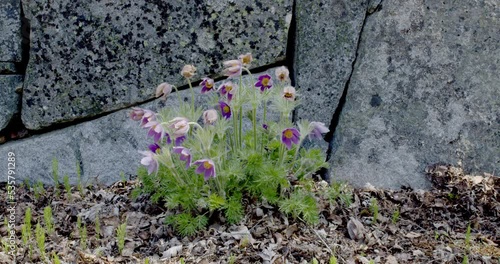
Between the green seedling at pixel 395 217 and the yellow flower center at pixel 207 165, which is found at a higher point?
the yellow flower center at pixel 207 165

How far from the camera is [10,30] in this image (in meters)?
3.85

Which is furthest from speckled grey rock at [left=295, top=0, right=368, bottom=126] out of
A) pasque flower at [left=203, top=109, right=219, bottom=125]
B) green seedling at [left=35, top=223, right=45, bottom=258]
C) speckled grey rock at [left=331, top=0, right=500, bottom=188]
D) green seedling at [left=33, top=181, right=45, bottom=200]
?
green seedling at [left=35, top=223, right=45, bottom=258]

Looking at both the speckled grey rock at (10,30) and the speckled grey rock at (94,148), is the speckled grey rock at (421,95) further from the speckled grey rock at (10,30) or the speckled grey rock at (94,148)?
the speckled grey rock at (10,30)

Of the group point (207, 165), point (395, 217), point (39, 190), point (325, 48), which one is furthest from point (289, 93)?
point (39, 190)

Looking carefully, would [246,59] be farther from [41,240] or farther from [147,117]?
[41,240]

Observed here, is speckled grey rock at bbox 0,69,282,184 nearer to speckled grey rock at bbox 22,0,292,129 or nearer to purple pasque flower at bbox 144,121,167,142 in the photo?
speckled grey rock at bbox 22,0,292,129

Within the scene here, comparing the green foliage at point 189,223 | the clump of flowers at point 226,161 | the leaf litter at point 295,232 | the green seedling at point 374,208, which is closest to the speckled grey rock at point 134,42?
the leaf litter at point 295,232

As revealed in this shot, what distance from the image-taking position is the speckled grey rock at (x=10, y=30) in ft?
12.6

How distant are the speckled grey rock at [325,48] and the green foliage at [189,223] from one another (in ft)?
3.94

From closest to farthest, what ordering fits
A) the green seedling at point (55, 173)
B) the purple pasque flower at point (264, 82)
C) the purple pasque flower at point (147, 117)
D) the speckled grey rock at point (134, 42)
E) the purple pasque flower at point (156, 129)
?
the purple pasque flower at point (156, 129)
the purple pasque flower at point (147, 117)
the purple pasque flower at point (264, 82)
the green seedling at point (55, 173)
the speckled grey rock at point (134, 42)

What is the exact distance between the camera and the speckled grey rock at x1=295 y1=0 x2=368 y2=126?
12.5 ft

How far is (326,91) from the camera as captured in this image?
386 centimetres

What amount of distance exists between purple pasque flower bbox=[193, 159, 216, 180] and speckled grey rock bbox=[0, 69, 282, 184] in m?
1.21

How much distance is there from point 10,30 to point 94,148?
0.82m
